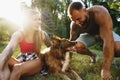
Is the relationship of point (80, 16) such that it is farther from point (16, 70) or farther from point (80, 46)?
point (16, 70)

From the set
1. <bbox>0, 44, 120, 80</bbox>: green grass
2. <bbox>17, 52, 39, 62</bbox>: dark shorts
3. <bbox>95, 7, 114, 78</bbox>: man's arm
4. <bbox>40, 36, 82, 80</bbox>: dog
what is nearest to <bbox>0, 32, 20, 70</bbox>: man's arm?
<bbox>17, 52, 39, 62</bbox>: dark shorts

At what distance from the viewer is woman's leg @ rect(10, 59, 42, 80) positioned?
5.30 m

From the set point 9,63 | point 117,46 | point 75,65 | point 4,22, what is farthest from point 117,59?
point 4,22

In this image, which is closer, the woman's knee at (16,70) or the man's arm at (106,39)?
the man's arm at (106,39)

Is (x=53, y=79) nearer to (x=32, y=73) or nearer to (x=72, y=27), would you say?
(x=32, y=73)

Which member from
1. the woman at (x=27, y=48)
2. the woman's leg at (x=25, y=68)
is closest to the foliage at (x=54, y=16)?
the woman at (x=27, y=48)

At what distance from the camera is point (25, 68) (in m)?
5.46

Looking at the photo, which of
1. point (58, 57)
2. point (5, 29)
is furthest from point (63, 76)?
point (5, 29)

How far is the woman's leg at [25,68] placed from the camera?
5.30 m

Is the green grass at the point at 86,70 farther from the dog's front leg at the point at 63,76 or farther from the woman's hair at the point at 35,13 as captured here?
the woman's hair at the point at 35,13

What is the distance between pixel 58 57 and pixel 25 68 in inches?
21.4

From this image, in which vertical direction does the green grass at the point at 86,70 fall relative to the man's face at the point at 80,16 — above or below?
below

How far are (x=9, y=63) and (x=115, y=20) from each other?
9.47 metres

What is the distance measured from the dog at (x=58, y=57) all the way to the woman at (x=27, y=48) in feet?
0.49
